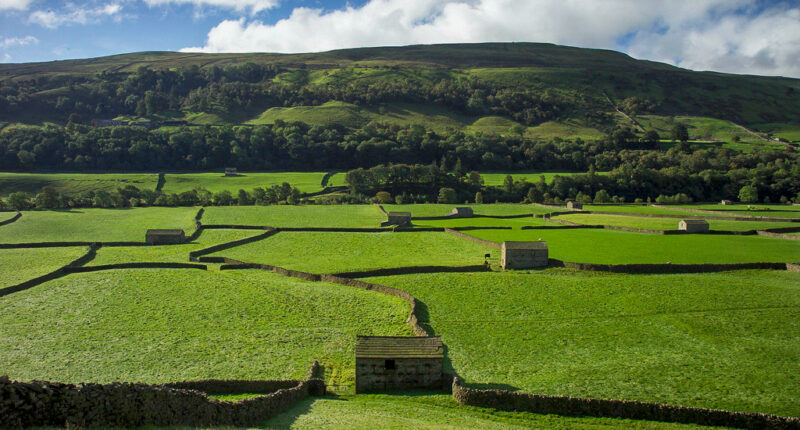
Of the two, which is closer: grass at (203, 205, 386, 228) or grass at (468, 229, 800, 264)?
grass at (468, 229, 800, 264)

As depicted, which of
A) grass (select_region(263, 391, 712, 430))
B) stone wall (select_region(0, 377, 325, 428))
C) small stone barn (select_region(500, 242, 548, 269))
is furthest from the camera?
small stone barn (select_region(500, 242, 548, 269))

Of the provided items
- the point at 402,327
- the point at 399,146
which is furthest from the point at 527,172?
the point at 402,327

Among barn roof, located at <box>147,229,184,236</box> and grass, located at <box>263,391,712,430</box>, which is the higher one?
barn roof, located at <box>147,229,184,236</box>

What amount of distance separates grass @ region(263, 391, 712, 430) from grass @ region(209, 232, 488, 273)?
21.2 metres

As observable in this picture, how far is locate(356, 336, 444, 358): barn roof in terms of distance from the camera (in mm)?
21422

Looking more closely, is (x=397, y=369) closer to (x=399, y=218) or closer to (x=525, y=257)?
(x=525, y=257)

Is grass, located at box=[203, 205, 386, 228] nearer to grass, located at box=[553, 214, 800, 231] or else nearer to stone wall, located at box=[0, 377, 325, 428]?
grass, located at box=[553, 214, 800, 231]

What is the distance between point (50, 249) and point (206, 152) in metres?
68.4

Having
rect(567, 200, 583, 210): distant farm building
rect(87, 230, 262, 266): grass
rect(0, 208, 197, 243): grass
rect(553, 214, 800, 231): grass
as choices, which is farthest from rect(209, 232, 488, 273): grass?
rect(567, 200, 583, 210): distant farm building

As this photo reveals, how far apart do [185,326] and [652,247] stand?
3847cm

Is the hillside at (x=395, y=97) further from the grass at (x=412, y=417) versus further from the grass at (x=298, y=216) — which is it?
the grass at (x=412, y=417)

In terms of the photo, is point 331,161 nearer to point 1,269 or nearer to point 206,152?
point 206,152

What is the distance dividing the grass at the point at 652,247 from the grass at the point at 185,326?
19518 millimetres

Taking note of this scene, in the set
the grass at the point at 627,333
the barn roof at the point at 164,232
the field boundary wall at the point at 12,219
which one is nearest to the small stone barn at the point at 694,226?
the grass at the point at 627,333
